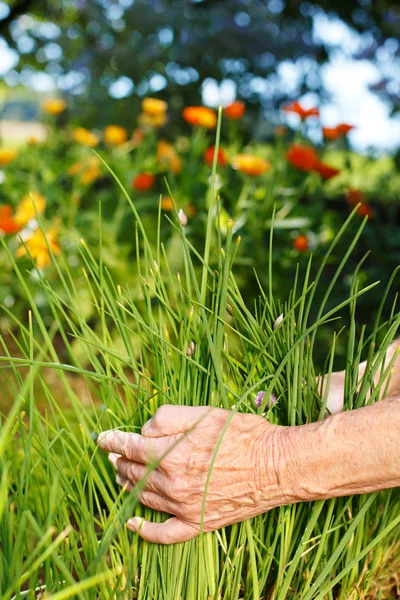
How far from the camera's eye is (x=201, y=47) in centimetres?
438

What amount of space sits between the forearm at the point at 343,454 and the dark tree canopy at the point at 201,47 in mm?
3797

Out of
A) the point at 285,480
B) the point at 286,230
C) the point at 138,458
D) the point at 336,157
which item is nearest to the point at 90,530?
the point at 138,458

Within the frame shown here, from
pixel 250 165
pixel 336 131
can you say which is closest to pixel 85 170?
pixel 250 165

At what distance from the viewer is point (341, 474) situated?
0.77 meters

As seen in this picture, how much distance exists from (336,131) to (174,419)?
79.7 inches

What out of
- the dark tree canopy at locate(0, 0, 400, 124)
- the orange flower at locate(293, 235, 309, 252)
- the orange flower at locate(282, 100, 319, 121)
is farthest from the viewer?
the dark tree canopy at locate(0, 0, 400, 124)

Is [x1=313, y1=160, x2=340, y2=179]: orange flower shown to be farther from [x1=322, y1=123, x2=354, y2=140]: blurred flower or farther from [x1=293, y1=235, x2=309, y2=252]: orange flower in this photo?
[x1=293, y1=235, x2=309, y2=252]: orange flower

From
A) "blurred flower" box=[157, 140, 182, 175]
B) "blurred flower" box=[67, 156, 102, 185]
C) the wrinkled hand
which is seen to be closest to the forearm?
the wrinkled hand

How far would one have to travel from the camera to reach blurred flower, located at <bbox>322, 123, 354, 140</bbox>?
2.49 meters

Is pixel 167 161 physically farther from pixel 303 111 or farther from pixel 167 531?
pixel 167 531

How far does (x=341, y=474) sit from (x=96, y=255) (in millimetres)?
2158

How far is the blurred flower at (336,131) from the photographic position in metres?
2.49

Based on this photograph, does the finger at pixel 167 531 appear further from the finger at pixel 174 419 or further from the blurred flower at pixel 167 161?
the blurred flower at pixel 167 161

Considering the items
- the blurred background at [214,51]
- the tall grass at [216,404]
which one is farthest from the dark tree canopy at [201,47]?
the tall grass at [216,404]
